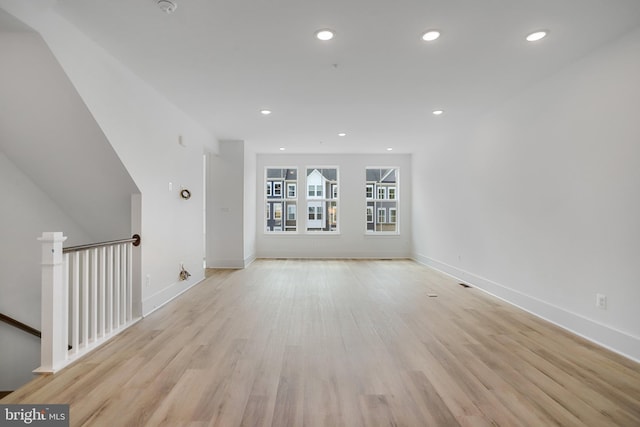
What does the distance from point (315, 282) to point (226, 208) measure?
101 inches

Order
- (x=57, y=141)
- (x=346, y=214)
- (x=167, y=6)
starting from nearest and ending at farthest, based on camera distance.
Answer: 1. (x=167, y=6)
2. (x=57, y=141)
3. (x=346, y=214)

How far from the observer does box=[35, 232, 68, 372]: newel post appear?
7.34 ft

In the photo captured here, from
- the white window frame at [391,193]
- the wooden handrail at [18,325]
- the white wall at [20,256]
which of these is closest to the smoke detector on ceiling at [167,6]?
→ the white wall at [20,256]

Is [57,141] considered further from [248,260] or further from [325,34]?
[248,260]

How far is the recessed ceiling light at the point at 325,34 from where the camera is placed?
2.46 m

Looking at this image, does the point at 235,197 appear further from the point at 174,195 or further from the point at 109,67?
the point at 109,67

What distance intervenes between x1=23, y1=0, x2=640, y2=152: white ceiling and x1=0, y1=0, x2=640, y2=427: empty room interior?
3cm

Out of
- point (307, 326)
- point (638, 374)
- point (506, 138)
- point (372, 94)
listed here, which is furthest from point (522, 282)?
point (372, 94)

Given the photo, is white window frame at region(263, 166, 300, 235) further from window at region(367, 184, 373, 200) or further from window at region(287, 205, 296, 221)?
window at region(367, 184, 373, 200)

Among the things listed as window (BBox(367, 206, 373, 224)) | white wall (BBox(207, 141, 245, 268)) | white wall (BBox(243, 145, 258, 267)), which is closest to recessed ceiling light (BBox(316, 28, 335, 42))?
white wall (BBox(207, 141, 245, 268))

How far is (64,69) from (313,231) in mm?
5949

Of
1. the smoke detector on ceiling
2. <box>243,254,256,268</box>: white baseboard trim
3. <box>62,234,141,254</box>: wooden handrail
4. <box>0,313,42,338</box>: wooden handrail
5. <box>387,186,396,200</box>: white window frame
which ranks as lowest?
<box>0,313,42,338</box>: wooden handrail

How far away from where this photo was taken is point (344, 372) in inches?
88.1

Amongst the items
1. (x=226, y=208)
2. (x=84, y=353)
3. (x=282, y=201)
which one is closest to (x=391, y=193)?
(x=282, y=201)
